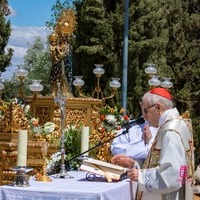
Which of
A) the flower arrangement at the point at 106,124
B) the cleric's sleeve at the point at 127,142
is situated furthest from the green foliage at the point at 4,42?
the cleric's sleeve at the point at 127,142

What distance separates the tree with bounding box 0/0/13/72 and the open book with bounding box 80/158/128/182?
1717 centimetres

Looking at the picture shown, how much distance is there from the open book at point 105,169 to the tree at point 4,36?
56.3ft

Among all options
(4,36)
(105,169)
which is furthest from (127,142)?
(4,36)

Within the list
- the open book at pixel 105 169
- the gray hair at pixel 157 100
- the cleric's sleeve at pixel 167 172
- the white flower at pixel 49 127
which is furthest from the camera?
the white flower at pixel 49 127

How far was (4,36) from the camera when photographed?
21672 millimetres

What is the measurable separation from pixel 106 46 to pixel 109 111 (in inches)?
406

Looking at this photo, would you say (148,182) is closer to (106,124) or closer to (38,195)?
(38,195)

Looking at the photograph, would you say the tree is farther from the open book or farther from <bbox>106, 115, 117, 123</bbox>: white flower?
the open book

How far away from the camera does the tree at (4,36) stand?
21.3 m

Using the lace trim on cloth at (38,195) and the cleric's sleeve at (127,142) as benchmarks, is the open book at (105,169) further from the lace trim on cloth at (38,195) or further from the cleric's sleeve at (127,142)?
the cleric's sleeve at (127,142)

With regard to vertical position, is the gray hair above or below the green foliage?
below

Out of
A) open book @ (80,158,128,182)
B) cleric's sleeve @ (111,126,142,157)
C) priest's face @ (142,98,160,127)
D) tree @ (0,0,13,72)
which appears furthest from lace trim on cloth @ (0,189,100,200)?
tree @ (0,0,13,72)

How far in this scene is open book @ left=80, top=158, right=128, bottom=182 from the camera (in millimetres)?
4469

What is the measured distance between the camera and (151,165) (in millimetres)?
4465
